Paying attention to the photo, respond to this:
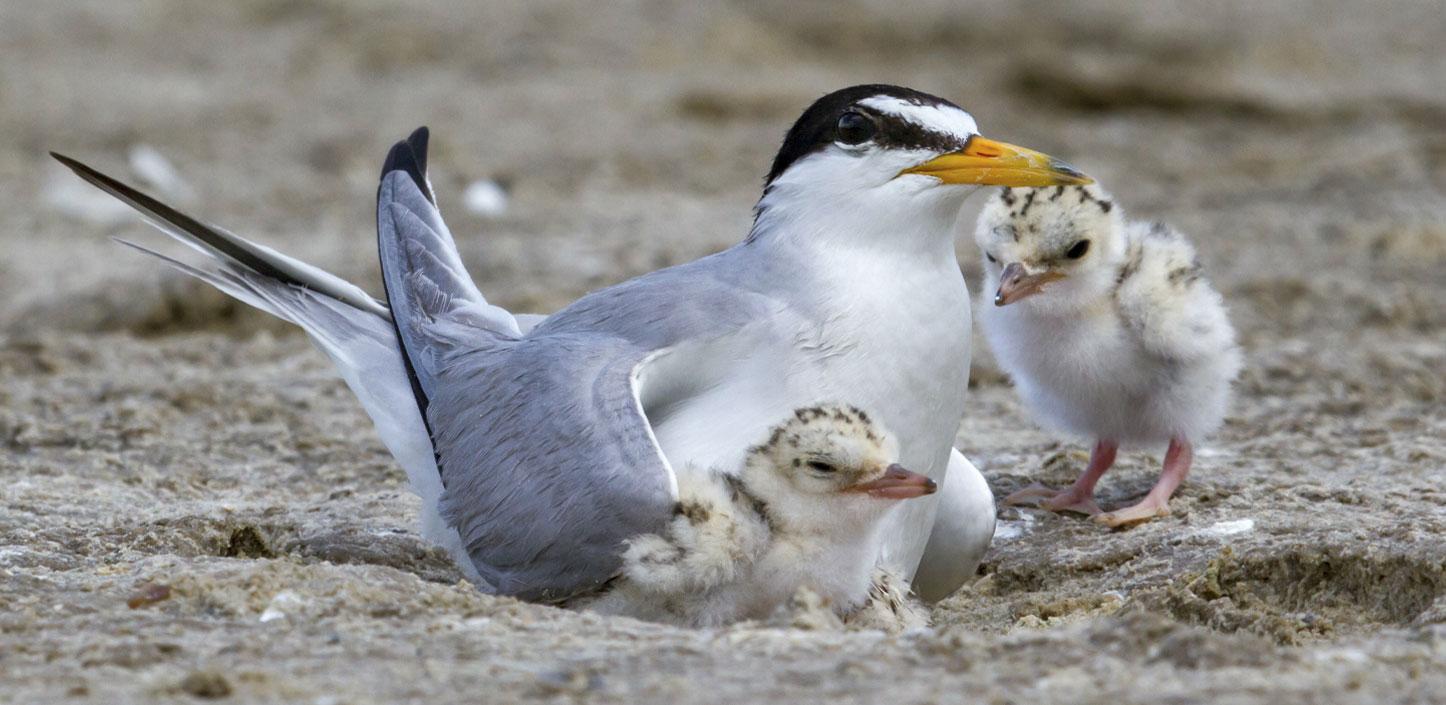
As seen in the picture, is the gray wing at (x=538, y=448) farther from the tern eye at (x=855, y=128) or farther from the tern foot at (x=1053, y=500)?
the tern foot at (x=1053, y=500)

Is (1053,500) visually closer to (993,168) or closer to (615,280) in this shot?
(993,168)

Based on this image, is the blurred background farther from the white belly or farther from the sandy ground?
the white belly

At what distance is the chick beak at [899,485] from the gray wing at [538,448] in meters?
0.43

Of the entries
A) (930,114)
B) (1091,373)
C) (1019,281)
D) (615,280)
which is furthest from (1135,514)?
(615,280)

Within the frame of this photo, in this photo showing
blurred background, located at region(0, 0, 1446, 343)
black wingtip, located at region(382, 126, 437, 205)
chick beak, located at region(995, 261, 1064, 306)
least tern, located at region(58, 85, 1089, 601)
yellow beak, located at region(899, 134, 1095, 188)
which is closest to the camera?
least tern, located at region(58, 85, 1089, 601)

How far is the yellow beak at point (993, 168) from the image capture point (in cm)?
443

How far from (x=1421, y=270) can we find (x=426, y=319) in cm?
558

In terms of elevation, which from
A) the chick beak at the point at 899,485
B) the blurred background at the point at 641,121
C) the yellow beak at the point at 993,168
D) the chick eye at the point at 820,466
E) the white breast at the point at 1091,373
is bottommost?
the chick beak at the point at 899,485

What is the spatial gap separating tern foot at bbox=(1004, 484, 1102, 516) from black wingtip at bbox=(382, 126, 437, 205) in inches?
71.8

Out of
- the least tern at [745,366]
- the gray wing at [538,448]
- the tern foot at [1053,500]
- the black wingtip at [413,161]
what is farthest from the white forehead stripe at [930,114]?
the black wingtip at [413,161]

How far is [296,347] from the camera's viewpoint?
7855 mm

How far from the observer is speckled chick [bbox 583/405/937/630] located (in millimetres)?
4047

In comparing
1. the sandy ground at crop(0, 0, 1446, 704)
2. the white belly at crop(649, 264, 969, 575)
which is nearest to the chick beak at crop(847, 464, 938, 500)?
the white belly at crop(649, 264, 969, 575)

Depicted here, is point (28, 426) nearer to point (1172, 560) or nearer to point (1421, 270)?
point (1172, 560)
